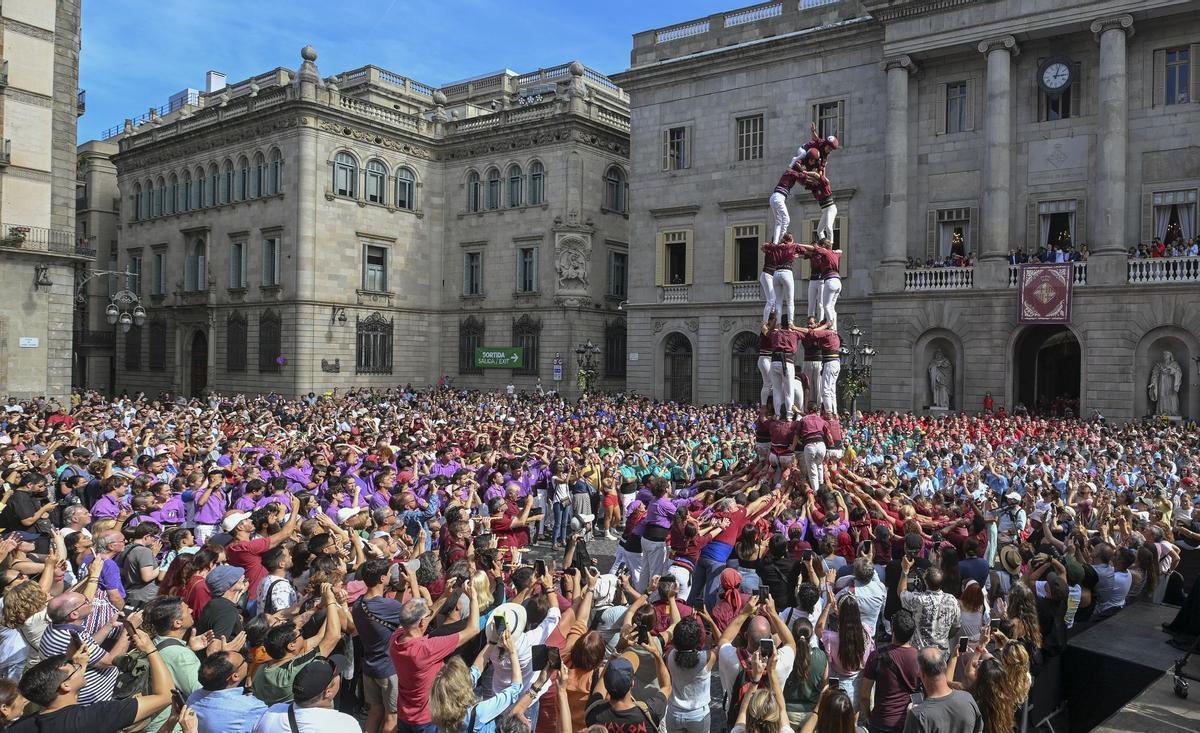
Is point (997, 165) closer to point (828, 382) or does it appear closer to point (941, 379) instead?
point (941, 379)

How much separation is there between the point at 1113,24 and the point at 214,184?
40.1 meters

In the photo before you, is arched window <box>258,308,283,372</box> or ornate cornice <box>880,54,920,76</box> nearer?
ornate cornice <box>880,54,920,76</box>

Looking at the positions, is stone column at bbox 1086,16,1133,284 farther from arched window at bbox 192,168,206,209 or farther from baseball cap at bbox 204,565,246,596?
arched window at bbox 192,168,206,209

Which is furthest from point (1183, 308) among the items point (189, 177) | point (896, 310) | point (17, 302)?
point (189, 177)

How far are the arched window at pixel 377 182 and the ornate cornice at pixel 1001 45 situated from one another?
26893 millimetres

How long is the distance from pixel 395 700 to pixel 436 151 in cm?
4054

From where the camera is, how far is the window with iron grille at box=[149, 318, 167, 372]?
153 feet

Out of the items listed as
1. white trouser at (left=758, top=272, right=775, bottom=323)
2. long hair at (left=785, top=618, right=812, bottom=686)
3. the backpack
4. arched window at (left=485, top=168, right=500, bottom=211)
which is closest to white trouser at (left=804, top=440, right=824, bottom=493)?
white trouser at (left=758, top=272, right=775, bottom=323)

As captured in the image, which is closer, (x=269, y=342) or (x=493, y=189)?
(x=269, y=342)

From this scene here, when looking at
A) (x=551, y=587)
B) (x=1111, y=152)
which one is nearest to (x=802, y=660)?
(x=551, y=587)

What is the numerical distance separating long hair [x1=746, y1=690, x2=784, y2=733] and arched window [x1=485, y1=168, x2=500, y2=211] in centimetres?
3906

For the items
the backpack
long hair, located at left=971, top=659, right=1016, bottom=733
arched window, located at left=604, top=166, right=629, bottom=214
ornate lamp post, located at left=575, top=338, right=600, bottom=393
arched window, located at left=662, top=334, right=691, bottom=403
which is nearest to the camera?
the backpack

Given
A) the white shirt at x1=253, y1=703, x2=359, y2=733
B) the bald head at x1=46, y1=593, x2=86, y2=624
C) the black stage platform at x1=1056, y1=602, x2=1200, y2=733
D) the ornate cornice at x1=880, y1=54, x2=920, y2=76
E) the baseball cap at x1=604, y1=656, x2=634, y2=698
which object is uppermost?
the ornate cornice at x1=880, y1=54, x2=920, y2=76

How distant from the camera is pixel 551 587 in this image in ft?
22.4
